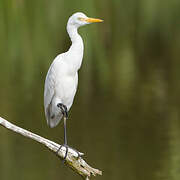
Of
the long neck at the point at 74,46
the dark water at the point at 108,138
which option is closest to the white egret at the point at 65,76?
the long neck at the point at 74,46

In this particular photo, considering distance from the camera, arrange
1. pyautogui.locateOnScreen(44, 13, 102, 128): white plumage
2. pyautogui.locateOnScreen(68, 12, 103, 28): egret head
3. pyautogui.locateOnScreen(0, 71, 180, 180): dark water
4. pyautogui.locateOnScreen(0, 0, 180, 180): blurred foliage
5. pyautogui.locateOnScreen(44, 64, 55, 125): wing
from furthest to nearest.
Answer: pyautogui.locateOnScreen(0, 0, 180, 180): blurred foliage, pyautogui.locateOnScreen(0, 71, 180, 180): dark water, pyautogui.locateOnScreen(44, 64, 55, 125): wing, pyautogui.locateOnScreen(44, 13, 102, 128): white plumage, pyautogui.locateOnScreen(68, 12, 103, 28): egret head

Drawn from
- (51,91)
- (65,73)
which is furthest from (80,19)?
(51,91)

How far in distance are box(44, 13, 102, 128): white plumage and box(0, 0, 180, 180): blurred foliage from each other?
2454 millimetres

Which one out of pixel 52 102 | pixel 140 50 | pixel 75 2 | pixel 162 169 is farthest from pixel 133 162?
pixel 75 2

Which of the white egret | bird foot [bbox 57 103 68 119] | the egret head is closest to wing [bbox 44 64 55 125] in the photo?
the white egret

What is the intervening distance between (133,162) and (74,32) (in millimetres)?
3393

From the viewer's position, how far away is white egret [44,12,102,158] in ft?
19.3

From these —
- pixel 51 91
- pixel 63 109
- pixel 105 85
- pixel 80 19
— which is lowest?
pixel 105 85

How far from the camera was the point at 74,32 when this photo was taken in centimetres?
589

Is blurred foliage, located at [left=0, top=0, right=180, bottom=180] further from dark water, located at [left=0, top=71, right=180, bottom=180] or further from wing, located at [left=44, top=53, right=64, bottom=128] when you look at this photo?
wing, located at [left=44, top=53, right=64, bottom=128]

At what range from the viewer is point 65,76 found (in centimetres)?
604

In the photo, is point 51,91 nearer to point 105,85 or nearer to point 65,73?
point 65,73

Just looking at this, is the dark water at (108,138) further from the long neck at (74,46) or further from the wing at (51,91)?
the long neck at (74,46)

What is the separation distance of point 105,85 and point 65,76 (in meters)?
6.13
